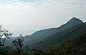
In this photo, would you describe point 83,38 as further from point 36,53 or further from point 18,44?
point 18,44

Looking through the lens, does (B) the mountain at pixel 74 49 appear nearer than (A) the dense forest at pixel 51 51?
No

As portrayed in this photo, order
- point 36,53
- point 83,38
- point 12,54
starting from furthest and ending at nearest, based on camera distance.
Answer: point 83,38 → point 36,53 → point 12,54

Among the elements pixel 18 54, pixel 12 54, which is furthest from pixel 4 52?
pixel 18 54

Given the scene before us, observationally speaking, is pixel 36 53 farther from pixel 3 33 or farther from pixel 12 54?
pixel 3 33

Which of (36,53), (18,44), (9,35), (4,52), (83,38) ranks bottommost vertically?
(83,38)

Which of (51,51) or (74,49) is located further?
(51,51)

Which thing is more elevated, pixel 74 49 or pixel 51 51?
pixel 74 49

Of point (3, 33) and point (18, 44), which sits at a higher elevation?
point (3, 33)

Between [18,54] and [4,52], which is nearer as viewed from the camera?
[18,54]

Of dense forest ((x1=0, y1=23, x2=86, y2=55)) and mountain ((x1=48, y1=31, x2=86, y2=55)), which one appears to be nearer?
dense forest ((x1=0, y1=23, x2=86, y2=55))

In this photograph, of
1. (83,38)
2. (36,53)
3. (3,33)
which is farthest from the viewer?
(83,38)
